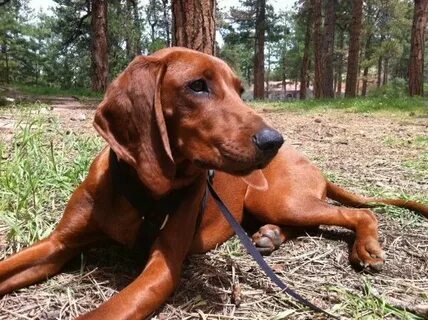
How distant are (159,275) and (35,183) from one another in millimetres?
1533

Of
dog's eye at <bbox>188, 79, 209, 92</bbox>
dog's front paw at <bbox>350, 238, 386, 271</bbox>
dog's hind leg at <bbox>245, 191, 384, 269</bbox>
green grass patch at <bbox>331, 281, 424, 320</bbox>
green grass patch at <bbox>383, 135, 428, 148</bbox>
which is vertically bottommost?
green grass patch at <bbox>383, 135, 428, 148</bbox>

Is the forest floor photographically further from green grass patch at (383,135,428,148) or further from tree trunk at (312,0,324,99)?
tree trunk at (312,0,324,99)

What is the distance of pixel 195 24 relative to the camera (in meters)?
4.59

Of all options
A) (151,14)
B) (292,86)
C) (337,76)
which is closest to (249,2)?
(151,14)

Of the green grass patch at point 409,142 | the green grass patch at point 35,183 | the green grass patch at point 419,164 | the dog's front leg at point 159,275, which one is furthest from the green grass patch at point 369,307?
the green grass patch at point 409,142

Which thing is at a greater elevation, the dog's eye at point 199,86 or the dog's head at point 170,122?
the dog's eye at point 199,86

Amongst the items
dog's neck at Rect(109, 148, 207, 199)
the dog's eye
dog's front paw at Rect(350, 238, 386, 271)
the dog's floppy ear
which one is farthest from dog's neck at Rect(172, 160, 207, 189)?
dog's front paw at Rect(350, 238, 386, 271)

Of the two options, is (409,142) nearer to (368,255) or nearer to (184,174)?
(368,255)

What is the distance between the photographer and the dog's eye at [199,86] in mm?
2043

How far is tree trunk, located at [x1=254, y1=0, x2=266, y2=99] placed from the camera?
90.8ft

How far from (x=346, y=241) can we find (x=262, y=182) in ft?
2.77

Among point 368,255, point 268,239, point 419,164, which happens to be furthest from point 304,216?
point 419,164

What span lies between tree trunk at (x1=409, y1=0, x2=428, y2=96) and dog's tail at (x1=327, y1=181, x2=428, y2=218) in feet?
39.8

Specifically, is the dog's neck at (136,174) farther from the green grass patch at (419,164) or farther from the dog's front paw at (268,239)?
the green grass patch at (419,164)
